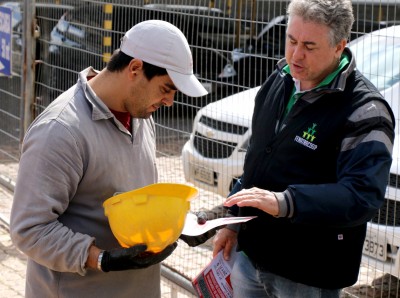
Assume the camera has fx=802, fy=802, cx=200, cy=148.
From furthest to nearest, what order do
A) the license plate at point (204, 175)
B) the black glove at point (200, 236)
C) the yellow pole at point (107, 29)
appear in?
the yellow pole at point (107, 29) → the license plate at point (204, 175) → the black glove at point (200, 236)

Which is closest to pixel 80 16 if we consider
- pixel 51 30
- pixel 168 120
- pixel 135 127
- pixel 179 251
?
pixel 51 30

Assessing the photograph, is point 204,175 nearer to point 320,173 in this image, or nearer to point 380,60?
point 380,60

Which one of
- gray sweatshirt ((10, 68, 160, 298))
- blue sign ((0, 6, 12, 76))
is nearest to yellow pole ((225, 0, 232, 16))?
gray sweatshirt ((10, 68, 160, 298))

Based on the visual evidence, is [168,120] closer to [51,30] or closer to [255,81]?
[255,81]

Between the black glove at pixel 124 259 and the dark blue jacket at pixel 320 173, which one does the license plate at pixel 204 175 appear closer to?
the dark blue jacket at pixel 320 173

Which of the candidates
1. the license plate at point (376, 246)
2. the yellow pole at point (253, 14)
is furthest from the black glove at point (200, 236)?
the yellow pole at point (253, 14)

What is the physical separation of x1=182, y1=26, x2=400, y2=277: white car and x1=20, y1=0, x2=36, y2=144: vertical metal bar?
1.65 metres

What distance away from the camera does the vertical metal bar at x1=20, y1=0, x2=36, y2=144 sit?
7.16 metres

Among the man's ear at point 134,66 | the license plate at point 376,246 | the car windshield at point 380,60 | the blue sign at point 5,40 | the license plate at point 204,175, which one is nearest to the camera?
the man's ear at point 134,66

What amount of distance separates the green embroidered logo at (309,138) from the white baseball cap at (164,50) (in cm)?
43

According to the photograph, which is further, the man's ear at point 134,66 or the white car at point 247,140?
the white car at point 247,140

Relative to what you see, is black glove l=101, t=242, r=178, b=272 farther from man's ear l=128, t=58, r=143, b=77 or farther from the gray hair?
the gray hair

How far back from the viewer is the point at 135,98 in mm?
2996

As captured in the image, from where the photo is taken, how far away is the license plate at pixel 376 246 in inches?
188
